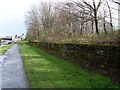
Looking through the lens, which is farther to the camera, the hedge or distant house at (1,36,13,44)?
distant house at (1,36,13,44)

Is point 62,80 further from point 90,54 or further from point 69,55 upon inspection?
point 69,55

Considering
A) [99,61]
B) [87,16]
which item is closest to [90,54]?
[99,61]

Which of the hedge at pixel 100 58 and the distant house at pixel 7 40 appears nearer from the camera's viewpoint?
the hedge at pixel 100 58

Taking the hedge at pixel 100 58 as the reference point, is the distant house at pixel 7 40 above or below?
below

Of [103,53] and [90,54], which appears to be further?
[90,54]

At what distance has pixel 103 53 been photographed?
13.2 meters

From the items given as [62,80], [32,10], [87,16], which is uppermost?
[32,10]

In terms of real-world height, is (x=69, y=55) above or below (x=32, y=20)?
below

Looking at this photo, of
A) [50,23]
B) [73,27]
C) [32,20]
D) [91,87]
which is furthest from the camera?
[32,20]

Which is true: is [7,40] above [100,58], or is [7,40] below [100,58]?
below

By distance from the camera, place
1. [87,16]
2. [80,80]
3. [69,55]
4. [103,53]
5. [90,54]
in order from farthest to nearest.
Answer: [87,16] < [69,55] < [90,54] < [103,53] < [80,80]

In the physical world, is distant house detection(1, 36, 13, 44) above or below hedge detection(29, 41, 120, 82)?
below

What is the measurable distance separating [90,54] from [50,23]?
2005 inches

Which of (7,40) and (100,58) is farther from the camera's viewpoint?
(7,40)
